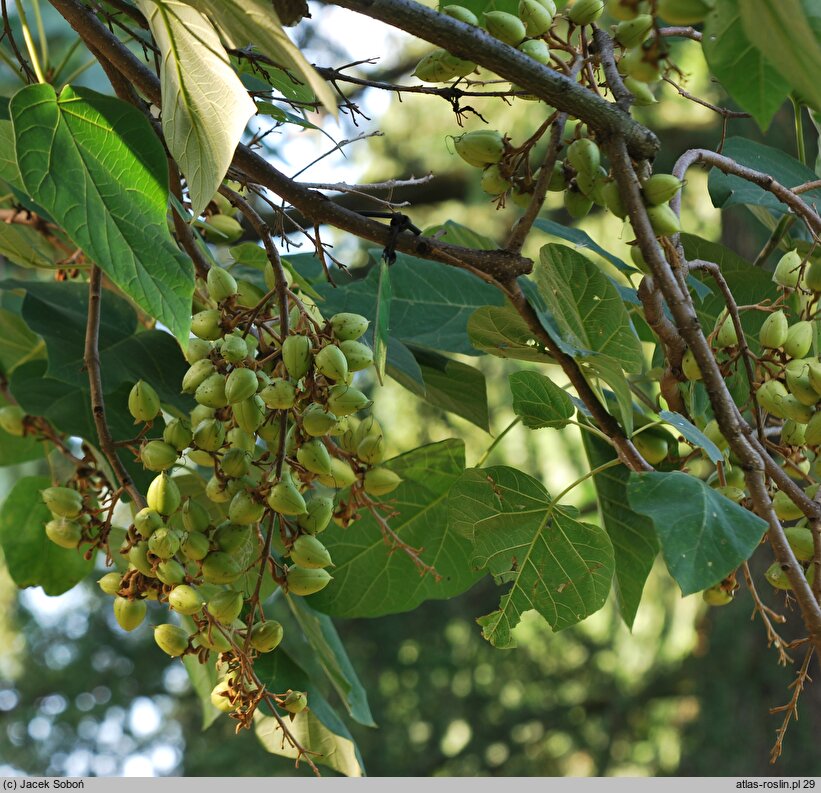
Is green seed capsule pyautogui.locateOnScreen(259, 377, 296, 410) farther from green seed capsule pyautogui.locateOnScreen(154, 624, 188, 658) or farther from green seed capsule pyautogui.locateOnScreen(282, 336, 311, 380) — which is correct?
green seed capsule pyautogui.locateOnScreen(154, 624, 188, 658)

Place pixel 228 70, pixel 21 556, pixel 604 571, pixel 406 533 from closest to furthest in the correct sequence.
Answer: pixel 228 70, pixel 604 571, pixel 406 533, pixel 21 556

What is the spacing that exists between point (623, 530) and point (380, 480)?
A: 9.7 inches

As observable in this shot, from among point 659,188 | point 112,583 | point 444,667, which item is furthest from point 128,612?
point 444,667

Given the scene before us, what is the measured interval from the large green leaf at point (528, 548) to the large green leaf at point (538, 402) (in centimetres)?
5

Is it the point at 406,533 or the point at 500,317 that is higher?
the point at 500,317

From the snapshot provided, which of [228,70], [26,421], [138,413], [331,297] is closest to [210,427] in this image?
[138,413]

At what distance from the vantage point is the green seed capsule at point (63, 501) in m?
0.75

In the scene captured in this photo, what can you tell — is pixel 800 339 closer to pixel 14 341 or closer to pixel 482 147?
pixel 482 147

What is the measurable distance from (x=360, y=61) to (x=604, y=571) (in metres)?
0.41

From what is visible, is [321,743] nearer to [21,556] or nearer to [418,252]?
[21,556]

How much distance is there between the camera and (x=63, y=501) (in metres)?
0.76

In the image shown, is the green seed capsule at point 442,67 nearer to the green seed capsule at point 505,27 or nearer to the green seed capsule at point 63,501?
the green seed capsule at point 505,27

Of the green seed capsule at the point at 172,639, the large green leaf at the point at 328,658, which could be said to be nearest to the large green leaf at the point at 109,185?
the green seed capsule at the point at 172,639

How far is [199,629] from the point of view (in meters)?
0.62
